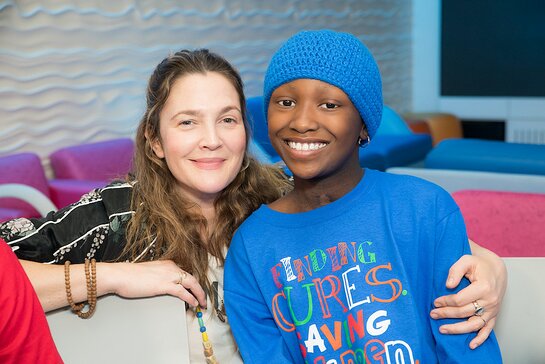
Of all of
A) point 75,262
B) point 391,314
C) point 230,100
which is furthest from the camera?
point 230,100

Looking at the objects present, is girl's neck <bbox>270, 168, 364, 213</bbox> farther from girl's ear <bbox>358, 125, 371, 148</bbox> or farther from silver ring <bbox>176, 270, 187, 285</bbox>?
silver ring <bbox>176, 270, 187, 285</bbox>

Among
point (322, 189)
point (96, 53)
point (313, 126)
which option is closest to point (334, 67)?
point (313, 126)

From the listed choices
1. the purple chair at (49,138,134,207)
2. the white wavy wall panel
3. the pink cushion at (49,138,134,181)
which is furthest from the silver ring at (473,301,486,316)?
the white wavy wall panel

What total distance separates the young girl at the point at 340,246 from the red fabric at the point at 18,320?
519 millimetres

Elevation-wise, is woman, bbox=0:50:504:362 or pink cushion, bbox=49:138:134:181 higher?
woman, bbox=0:50:504:362

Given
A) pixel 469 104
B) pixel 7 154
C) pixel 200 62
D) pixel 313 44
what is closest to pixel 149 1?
pixel 7 154

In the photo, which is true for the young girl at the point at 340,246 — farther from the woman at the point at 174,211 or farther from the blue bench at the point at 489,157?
the blue bench at the point at 489,157

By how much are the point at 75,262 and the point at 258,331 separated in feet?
1.45

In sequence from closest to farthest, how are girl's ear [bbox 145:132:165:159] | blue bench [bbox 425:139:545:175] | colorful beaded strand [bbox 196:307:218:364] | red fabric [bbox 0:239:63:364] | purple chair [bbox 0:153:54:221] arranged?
red fabric [bbox 0:239:63:364] < colorful beaded strand [bbox 196:307:218:364] < girl's ear [bbox 145:132:165:159] < blue bench [bbox 425:139:545:175] < purple chair [bbox 0:153:54:221]

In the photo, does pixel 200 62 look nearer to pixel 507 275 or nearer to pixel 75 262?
pixel 75 262

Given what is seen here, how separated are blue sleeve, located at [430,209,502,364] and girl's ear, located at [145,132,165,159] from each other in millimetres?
713

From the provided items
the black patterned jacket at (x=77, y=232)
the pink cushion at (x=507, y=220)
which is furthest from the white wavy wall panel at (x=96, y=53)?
the pink cushion at (x=507, y=220)

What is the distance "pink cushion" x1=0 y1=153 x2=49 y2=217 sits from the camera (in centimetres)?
352

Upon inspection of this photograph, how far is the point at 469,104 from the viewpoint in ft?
25.5
